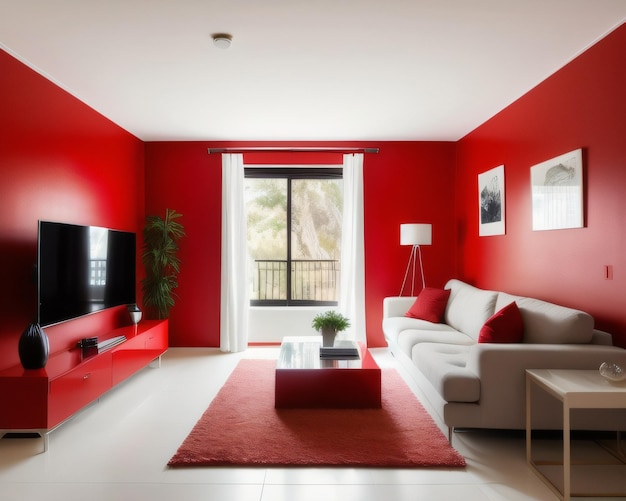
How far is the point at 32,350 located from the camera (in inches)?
118

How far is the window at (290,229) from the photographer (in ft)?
20.1

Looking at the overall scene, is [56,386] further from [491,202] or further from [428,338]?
[491,202]

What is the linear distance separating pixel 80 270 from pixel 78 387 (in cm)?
104

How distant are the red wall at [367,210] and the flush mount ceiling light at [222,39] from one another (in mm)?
2891

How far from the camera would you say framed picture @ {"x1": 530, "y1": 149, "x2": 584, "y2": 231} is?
10.8 feet

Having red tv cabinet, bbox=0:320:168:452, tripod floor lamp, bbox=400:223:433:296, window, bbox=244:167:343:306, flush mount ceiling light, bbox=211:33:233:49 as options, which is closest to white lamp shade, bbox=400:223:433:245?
tripod floor lamp, bbox=400:223:433:296

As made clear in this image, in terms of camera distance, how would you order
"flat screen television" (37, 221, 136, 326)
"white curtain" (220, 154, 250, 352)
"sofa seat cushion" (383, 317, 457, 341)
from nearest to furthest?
"flat screen television" (37, 221, 136, 326), "sofa seat cushion" (383, 317, 457, 341), "white curtain" (220, 154, 250, 352)

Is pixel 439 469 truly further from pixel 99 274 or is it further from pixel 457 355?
pixel 99 274

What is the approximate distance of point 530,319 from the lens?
3.26 m

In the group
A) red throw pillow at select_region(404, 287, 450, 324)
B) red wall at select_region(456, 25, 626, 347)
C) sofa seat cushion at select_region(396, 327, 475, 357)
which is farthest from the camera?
red throw pillow at select_region(404, 287, 450, 324)

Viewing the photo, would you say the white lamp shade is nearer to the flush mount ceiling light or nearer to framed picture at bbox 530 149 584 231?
framed picture at bbox 530 149 584 231

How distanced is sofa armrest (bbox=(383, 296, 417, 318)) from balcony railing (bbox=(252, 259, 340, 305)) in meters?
1.01

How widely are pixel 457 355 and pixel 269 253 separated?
3.34m

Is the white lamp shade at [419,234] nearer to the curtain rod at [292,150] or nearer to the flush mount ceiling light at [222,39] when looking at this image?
the curtain rod at [292,150]
